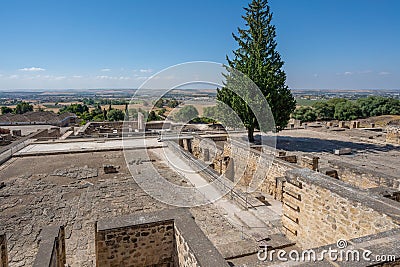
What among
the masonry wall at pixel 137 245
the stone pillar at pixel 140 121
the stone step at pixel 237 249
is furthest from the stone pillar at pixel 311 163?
the stone pillar at pixel 140 121

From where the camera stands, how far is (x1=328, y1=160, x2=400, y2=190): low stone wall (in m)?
6.75

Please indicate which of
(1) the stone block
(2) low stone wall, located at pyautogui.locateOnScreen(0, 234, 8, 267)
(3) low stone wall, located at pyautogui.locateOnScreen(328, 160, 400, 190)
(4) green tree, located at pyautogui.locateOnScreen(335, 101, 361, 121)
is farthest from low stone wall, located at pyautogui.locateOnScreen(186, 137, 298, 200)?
(4) green tree, located at pyautogui.locateOnScreen(335, 101, 361, 121)

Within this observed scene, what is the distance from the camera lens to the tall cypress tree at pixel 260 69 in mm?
17156

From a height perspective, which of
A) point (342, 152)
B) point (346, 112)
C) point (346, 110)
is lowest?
point (342, 152)

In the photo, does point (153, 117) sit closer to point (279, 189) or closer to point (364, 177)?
point (279, 189)

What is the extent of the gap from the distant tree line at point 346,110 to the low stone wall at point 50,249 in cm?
3995

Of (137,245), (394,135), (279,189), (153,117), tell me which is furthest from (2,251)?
(153,117)

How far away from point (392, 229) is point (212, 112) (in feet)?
47.7

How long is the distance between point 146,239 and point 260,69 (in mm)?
14388

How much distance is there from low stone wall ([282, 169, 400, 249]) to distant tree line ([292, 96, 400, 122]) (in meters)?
36.8

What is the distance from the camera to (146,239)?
452 centimetres

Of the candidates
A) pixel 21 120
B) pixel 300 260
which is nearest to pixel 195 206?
pixel 300 260

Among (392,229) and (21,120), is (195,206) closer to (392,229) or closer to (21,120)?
(392,229)

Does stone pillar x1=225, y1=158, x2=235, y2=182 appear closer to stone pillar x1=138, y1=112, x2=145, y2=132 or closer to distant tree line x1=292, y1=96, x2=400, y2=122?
stone pillar x1=138, y1=112, x2=145, y2=132
